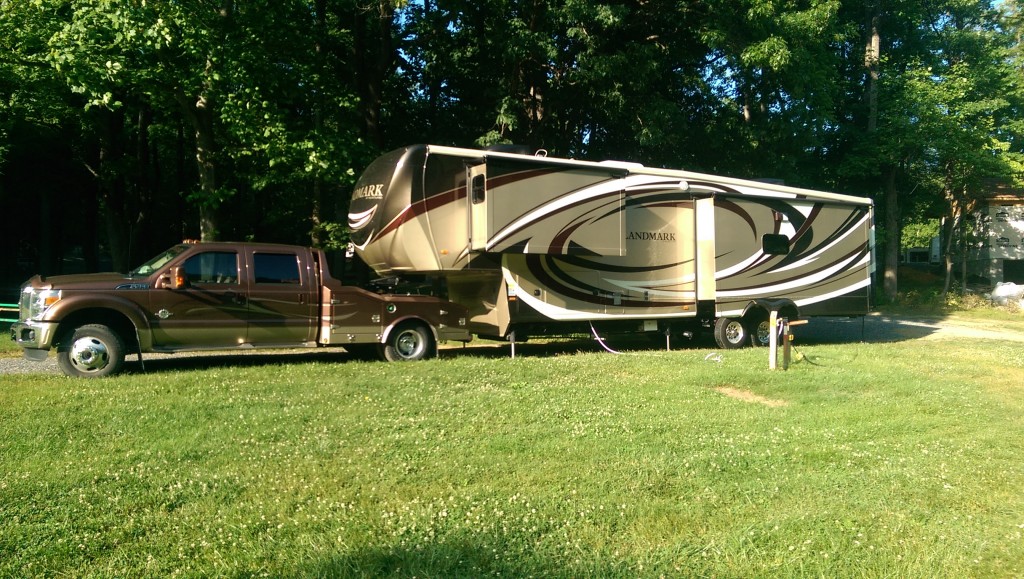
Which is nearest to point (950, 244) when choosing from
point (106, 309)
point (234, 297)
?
point (234, 297)

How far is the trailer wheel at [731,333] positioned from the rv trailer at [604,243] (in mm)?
30

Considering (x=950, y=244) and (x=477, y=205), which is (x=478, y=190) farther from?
(x=950, y=244)

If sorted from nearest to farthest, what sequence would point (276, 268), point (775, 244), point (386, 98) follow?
point (276, 268)
point (775, 244)
point (386, 98)

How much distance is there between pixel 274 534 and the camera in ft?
14.5

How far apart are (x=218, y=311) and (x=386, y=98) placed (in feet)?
40.2

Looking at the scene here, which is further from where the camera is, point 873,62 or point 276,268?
point 873,62

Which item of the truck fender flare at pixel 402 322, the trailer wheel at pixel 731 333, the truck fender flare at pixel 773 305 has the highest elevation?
the truck fender flare at pixel 773 305

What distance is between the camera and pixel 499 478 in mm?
5590

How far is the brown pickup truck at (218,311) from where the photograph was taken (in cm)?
986

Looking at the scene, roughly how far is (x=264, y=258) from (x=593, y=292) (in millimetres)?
5520

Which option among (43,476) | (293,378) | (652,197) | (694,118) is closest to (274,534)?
(43,476)

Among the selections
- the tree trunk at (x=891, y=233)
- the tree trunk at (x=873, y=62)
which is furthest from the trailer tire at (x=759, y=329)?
the tree trunk at (x=891, y=233)

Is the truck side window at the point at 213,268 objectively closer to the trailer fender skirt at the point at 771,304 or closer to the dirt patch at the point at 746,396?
the dirt patch at the point at 746,396

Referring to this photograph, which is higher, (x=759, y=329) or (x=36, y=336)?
(x=36, y=336)
